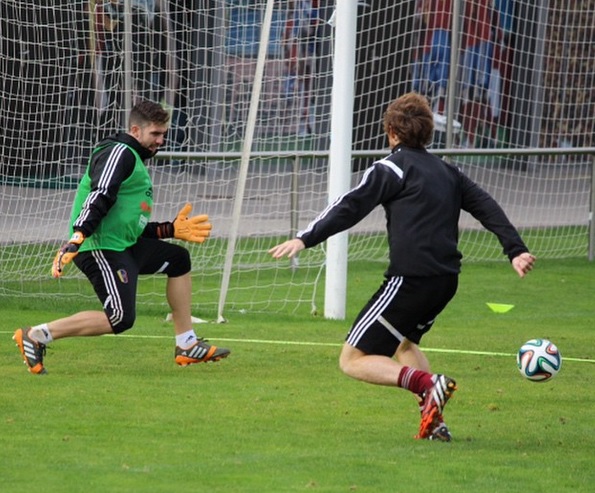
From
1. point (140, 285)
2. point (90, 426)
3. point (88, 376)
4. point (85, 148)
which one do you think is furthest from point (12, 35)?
point (90, 426)

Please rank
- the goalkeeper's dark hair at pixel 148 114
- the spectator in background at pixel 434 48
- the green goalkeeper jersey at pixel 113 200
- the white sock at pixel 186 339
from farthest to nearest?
the spectator in background at pixel 434 48, the white sock at pixel 186 339, the goalkeeper's dark hair at pixel 148 114, the green goalkeeper jersey at pixel 113 200

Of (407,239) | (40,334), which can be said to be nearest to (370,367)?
(407,239)

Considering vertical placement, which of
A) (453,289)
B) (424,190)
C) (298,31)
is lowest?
(453,289)

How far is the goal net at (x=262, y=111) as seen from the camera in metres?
13.8

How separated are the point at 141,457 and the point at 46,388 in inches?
82.0

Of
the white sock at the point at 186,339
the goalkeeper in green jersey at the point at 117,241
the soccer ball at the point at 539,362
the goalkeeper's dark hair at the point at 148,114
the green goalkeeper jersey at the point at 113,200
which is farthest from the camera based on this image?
the white sock at the point at 186,339

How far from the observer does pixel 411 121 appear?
7.33 meters

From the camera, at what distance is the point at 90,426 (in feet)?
24.0

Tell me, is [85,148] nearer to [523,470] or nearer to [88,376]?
[88,376]

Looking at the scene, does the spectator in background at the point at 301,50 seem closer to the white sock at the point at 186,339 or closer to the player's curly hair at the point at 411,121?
the white sock at the point at 186,339

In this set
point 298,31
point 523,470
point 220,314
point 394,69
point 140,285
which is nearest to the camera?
point 523,470

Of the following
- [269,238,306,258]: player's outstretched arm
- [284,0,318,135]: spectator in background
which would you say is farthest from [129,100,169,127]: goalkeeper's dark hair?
[284,0,318,135]: spectator in background

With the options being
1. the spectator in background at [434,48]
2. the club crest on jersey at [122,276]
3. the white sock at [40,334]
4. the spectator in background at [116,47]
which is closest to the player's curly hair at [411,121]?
the club crest on jersey at [122,276]

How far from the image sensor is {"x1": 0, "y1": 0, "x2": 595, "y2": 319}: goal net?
13789mm
